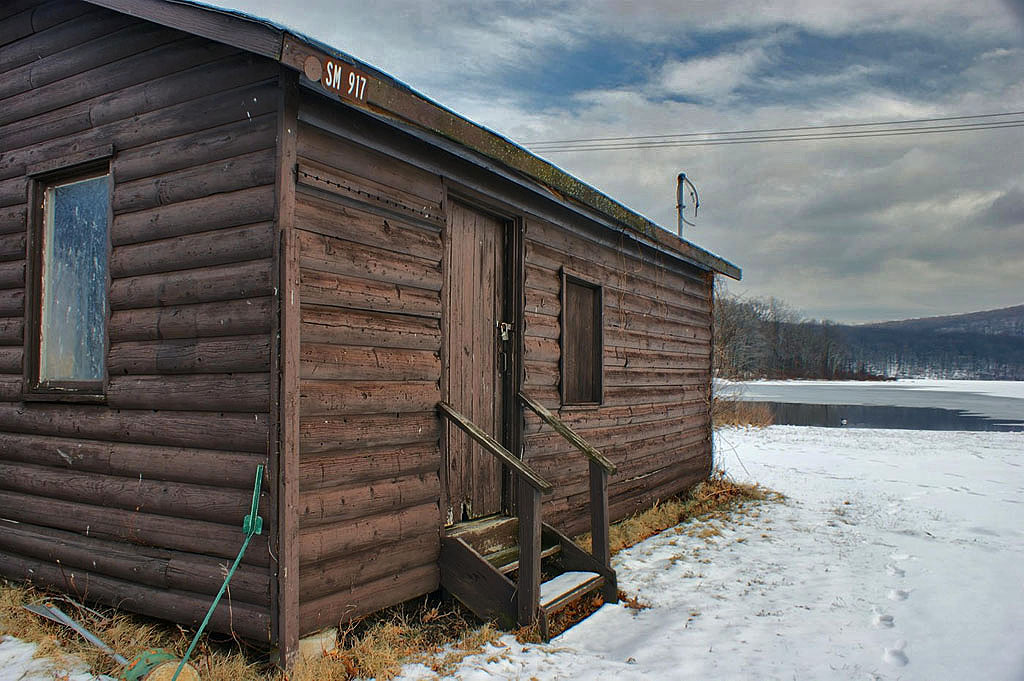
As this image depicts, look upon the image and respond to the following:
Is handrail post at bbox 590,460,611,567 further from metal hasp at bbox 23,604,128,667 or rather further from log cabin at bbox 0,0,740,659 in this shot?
metal hasp at bbox 23,604,128,667

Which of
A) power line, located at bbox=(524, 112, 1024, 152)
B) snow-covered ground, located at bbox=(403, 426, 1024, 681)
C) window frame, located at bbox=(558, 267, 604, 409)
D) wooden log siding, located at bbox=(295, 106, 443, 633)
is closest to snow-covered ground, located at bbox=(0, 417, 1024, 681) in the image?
snow-covered ground, located at bbox=(403, 426, 1024, 681)

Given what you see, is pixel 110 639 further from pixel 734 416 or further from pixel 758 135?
pixel 758 135

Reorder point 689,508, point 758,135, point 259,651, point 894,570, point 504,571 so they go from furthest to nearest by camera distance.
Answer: point 758,135, point 689,508, point 894,570, point 504,571, point 259,651

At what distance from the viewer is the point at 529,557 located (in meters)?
4.59

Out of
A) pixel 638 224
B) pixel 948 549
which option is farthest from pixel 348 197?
pixel 948 549

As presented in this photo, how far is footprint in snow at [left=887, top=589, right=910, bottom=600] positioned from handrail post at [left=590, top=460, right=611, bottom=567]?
2335mm

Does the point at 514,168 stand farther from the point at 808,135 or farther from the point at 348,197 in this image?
the point at 808,135

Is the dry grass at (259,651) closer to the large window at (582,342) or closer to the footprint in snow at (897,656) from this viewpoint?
the footprint in snow at (897,656)

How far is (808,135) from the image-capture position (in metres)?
25.3

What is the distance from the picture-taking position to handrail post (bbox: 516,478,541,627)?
179 inches

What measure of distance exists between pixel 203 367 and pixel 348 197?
129 cm

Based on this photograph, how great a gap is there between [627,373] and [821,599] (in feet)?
10.4

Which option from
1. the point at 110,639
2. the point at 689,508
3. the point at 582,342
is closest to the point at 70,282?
the point at 110,639

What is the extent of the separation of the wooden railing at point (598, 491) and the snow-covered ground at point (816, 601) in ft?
1.48
